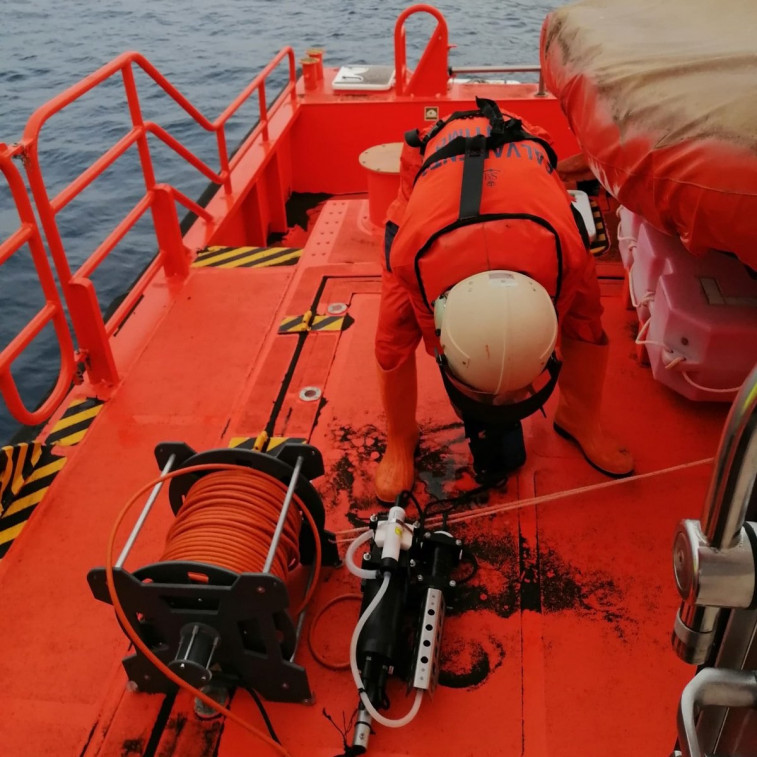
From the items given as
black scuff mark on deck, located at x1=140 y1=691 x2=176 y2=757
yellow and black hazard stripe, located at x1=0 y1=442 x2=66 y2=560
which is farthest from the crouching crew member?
yellow and black hazard stripe, located at x1=0 y1=442 x2=66 y2=560

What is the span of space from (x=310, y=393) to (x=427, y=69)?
403cm

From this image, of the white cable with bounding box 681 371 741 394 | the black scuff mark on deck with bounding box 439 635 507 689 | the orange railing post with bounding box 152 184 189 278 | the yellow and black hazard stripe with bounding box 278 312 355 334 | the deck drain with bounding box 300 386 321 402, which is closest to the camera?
the black scuff mark on deck with bounding box 439 635 507 689

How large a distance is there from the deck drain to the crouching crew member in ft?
2.18

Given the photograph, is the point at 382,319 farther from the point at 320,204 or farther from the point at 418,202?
the point at 320,204

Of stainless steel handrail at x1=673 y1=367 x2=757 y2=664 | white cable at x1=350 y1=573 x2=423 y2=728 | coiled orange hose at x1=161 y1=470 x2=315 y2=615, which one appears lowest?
white cable at x1=350 y1=573 x2=423 y2=728

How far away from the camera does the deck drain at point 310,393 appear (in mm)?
3617

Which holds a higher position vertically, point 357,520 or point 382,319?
point 382,319

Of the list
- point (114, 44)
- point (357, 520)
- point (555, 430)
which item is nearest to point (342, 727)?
point (357, 520)

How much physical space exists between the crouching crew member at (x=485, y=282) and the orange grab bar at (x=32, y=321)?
1.48 meters

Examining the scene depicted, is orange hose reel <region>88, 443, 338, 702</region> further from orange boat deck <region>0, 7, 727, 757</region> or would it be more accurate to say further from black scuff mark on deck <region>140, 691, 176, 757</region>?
orange boat deck <region>0, 7, 727, 757</region>

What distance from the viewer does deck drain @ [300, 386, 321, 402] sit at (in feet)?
11.9

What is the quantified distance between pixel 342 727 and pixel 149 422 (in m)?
1.81

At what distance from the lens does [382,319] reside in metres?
2.81

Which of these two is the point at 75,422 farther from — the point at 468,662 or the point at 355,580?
the point at 468,662
